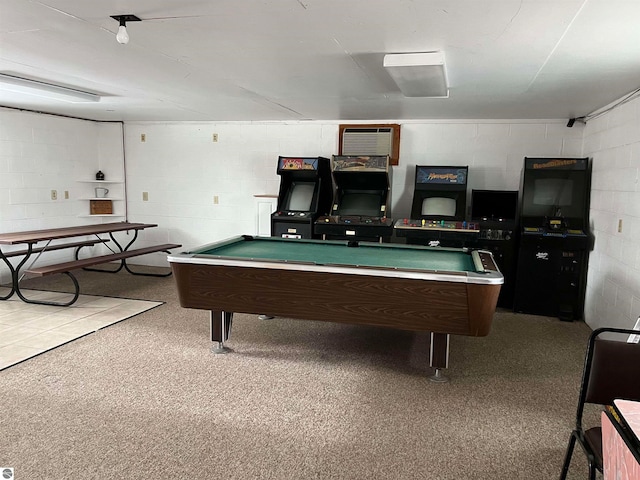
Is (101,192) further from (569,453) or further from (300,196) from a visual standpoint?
(569,453)

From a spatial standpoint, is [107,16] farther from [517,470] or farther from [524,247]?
[524,247]

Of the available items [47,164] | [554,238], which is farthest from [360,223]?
[47,164]

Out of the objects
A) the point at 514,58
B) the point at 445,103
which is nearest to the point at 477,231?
the point at 445,103

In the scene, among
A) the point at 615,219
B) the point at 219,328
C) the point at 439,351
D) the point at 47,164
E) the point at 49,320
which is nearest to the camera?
the point at 439,351

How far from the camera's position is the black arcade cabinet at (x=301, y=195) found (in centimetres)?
529

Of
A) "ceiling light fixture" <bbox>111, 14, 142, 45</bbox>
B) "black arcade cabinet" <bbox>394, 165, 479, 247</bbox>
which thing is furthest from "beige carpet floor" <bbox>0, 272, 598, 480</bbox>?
"ceiling light fixture" <bbox>111, 14, 142, 45</bbox>

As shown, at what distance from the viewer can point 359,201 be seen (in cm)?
547

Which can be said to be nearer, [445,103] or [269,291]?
[269,291]

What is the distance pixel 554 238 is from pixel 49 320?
16.5 ft

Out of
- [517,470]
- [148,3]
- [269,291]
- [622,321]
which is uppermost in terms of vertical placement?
[148,3]

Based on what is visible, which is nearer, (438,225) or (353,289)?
(353,289)

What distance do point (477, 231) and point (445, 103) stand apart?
1.34 meters

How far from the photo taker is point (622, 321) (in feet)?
12.1

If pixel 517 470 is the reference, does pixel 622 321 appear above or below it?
above
